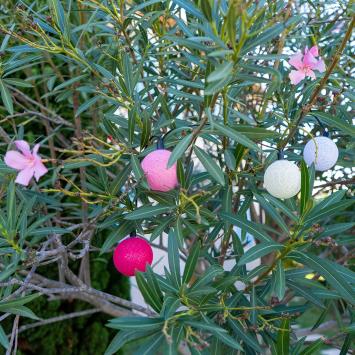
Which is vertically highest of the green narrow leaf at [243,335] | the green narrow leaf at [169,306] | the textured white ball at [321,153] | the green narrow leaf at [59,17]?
the textured white ball at [321,153]

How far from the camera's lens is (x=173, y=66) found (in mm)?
1731

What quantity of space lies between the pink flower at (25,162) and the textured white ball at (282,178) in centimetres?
44

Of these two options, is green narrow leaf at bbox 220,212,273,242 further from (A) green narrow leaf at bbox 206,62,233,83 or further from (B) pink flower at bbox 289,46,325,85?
(A) green narrow leaf at bbox 206,62,233,83

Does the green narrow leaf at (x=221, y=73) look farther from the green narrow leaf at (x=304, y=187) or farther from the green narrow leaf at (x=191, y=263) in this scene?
the green narrow leaf at (x=191, y=263)

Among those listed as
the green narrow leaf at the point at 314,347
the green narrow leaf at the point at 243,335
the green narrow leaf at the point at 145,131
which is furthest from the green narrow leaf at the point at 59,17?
the green narrow leaf at the point at 314,347

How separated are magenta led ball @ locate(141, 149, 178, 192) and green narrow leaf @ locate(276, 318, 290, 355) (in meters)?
0.37

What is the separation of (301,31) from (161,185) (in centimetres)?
107

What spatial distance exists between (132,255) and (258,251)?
0.92 ft

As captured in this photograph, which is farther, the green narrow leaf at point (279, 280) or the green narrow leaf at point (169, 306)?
the green narrow leaf at point (279, 280)

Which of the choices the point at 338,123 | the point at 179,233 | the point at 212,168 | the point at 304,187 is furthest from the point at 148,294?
the point at 338,123

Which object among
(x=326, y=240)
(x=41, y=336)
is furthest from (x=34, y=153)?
(x=41, y=336)

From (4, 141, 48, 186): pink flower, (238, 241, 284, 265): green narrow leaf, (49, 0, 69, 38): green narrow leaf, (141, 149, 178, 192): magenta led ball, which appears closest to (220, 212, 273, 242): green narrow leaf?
(238, 241, 284, 265): green narrow leaf

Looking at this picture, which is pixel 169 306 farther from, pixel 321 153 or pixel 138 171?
pixel 321 153

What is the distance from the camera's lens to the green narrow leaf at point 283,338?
1.13 meters
